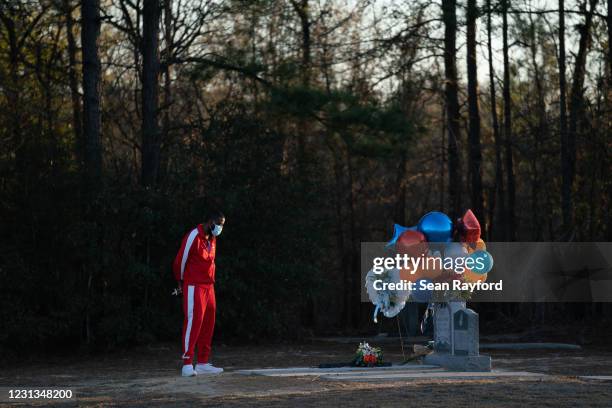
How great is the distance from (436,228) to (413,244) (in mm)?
361

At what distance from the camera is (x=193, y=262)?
1232cm

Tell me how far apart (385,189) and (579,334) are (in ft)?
57.4

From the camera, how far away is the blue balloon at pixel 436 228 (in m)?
12.8

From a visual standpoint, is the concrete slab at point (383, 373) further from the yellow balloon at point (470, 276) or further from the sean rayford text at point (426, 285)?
the yellow balloon at point (470, 276)

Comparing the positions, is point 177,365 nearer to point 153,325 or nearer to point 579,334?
point 153,325

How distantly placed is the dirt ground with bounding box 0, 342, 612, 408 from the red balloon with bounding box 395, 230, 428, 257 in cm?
202

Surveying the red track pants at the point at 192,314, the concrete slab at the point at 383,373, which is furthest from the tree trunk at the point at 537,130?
the red track pants at the point at 192,314

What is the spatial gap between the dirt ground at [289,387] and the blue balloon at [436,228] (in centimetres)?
205

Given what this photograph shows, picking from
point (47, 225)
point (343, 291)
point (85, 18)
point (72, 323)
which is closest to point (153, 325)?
point (72, 323)

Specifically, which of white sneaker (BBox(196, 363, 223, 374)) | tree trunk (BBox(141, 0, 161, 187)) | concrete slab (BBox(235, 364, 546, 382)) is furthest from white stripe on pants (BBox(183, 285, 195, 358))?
tree trunk (BBox(141, 0, 161, 187))

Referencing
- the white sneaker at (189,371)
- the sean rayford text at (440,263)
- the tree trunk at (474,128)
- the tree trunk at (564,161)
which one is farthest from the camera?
the tree trunk at (474,128)

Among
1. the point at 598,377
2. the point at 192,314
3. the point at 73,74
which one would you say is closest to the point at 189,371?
the point at 192,314

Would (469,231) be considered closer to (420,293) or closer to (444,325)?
(420,293)

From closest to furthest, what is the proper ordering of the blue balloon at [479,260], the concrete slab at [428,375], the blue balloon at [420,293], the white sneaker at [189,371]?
the concrete slab at [428,375] → the white sneaker at [189,371] → the blue balloon at [479,260] → the blue balloon at [420,293]
